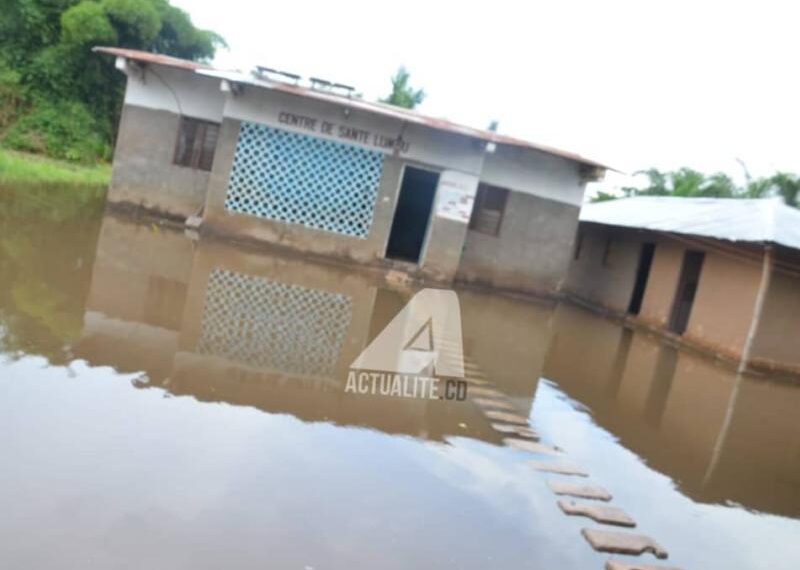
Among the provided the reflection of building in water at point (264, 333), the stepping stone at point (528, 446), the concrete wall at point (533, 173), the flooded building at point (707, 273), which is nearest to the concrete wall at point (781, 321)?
the flooded building at point (707, 273)

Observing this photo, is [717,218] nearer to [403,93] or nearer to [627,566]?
[627,566]

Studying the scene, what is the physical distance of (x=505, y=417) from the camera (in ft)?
17.1

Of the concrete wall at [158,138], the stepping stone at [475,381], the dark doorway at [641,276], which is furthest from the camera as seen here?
the dark doorway at [641,276]

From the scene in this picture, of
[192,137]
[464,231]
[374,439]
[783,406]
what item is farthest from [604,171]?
[374,439]

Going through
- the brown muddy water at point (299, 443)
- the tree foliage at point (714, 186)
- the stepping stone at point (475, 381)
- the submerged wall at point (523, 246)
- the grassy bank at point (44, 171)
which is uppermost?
the tree foliage at point (714, 186)

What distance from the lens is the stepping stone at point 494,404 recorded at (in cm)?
541

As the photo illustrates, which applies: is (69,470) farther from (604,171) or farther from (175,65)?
(604,171)

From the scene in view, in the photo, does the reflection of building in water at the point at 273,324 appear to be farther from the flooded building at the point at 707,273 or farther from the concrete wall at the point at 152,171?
the flooded building at the point at 707,273

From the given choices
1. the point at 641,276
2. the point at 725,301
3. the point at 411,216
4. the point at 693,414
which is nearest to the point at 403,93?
the point at 411,216

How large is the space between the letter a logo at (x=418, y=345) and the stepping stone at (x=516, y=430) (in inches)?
43.5

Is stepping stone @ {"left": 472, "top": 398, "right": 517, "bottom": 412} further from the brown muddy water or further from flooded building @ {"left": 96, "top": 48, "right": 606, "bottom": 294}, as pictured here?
flooded building @ {"left": 96, "top": 48, "right": 606, "bottom": 294}

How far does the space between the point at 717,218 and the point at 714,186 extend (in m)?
9.50

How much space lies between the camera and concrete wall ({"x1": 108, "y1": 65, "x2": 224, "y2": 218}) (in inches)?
489

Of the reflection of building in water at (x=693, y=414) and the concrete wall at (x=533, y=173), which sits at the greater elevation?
the concrete wall at (x=533, y=173)
